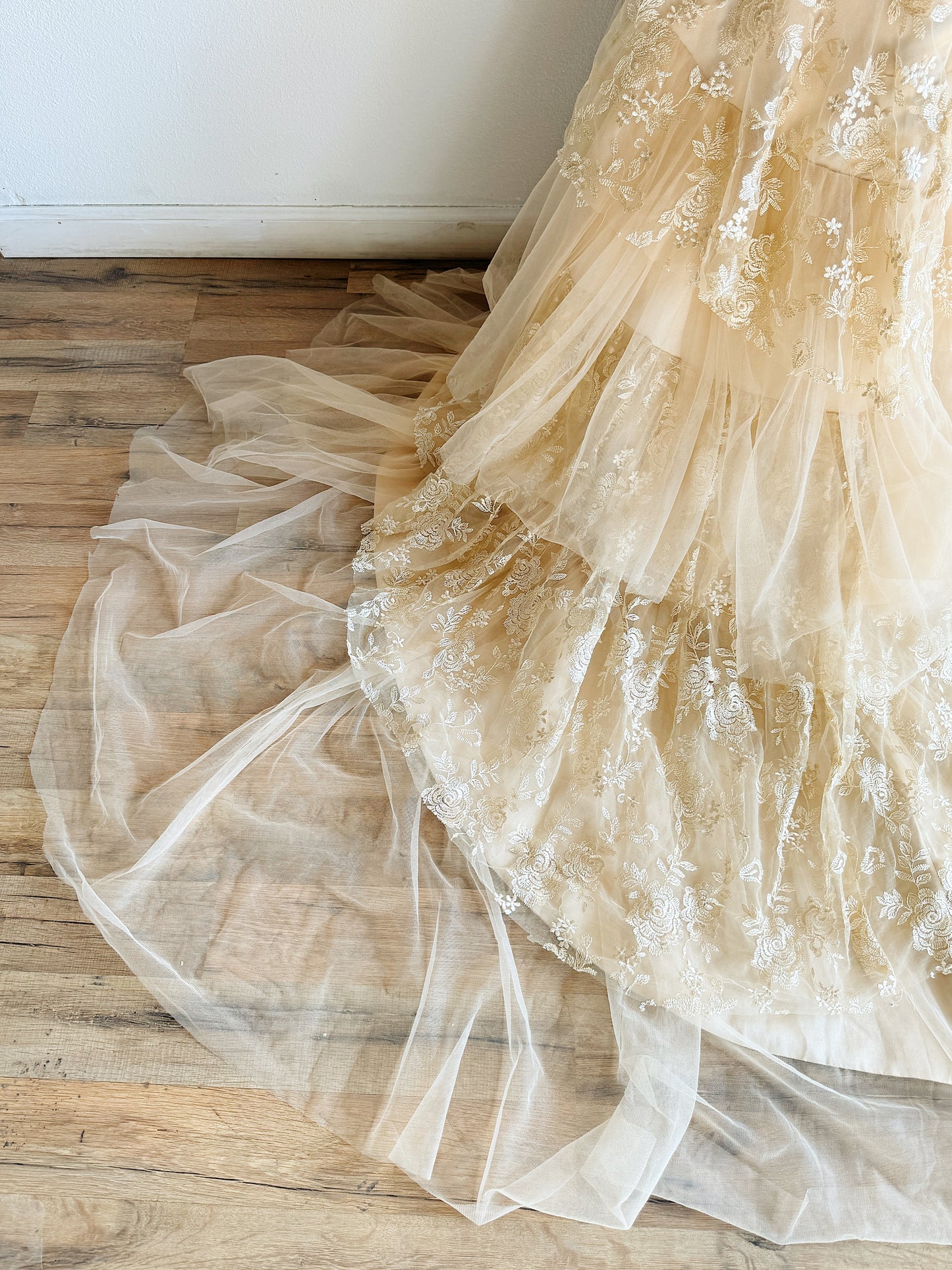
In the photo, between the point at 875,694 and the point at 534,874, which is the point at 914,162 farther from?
the point at 534,874

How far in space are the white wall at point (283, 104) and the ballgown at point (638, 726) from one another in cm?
49

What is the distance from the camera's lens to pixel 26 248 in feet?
5.99

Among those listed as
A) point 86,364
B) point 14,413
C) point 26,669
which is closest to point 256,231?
point 86,364

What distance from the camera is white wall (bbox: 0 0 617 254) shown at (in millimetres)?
Result: 1454

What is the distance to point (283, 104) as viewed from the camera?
1565 millimetres

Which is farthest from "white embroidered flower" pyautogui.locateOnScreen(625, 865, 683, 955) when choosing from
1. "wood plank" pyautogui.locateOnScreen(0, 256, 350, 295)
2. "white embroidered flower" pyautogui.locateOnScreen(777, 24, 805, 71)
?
"wood plank" pyautogui.locateOnScreen(0, 256, 350, 295)

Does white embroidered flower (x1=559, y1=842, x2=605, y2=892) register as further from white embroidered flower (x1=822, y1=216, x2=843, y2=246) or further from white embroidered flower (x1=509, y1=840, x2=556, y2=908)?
white embroidered flower (x1=822, y1=216, x2=843, y2=246)

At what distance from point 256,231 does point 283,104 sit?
0.83ft

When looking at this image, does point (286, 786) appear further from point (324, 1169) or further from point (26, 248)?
point (26, 248)

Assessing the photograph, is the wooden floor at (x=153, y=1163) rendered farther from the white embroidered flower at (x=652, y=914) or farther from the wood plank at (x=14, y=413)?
the wood plank at (x=14, y=413)

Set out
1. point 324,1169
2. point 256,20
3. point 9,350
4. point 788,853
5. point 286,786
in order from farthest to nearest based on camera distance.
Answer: point 9,350, point 256,20, point 286,786, point 788,853, point 324,1169

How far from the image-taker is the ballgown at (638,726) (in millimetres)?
917

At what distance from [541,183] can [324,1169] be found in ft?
4.26

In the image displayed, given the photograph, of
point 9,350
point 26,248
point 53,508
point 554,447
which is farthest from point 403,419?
point 26,248
